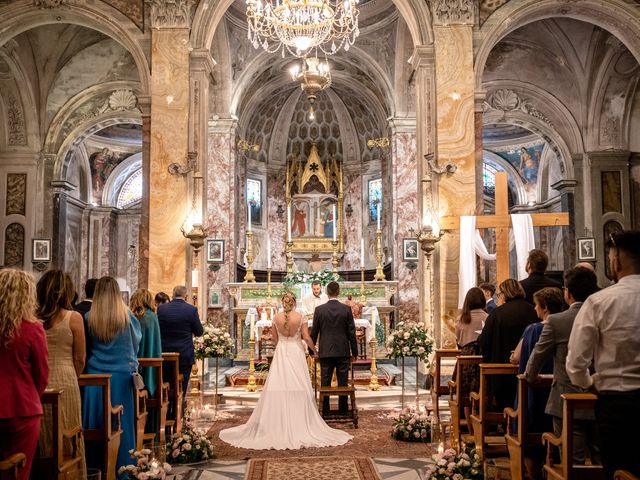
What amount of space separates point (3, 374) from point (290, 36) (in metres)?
9.13

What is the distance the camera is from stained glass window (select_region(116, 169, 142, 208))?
25844 mm

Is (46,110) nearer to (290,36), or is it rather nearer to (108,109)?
(108,109)

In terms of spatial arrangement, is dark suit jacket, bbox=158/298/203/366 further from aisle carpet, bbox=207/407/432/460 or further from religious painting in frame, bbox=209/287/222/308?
religious painting in frame, bbox=209/287/222/308

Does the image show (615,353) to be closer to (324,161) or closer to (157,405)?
(157,405)

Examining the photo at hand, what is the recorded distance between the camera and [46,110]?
55.1 ft

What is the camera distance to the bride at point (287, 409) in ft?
25.3

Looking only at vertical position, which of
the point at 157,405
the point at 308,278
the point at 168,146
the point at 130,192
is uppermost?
the point at 130,192

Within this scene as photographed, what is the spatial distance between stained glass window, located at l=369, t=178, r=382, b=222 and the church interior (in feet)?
0.22

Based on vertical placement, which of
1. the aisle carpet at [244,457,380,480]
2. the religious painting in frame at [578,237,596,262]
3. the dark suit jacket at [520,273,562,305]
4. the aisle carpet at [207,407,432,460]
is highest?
the religious painting in frame at [578,237,596,262]

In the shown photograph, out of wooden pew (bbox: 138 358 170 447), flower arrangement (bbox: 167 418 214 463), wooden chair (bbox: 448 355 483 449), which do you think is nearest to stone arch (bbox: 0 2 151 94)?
wooden pew (bbox: 138 358 170 447)

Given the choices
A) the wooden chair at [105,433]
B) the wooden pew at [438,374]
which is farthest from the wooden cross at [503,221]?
the wooden chair at [105,433]

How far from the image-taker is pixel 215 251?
1595cm

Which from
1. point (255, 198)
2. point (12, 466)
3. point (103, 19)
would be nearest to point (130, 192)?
point (255, 198)

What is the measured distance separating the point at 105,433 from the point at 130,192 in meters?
22.1
